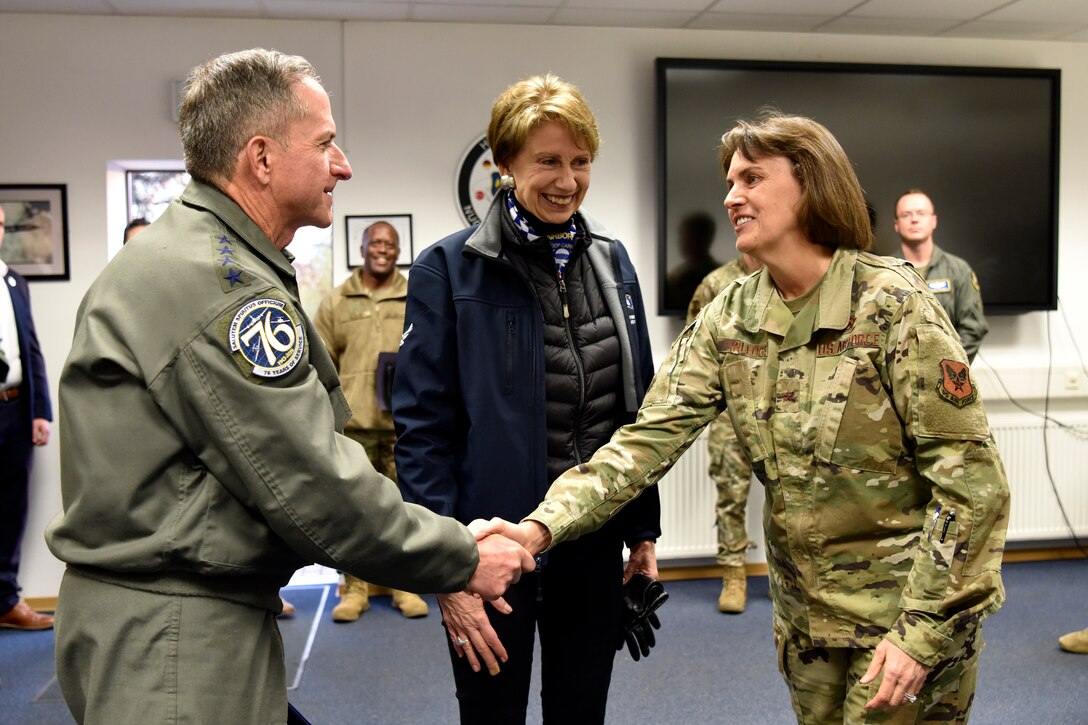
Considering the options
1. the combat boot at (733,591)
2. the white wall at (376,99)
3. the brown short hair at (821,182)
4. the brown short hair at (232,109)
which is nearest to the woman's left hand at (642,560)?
the brown short hair at (821,182)

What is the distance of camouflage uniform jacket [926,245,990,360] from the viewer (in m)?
4.62

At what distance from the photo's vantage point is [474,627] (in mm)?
1720

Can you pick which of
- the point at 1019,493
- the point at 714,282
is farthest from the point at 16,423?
the point at 1019,493

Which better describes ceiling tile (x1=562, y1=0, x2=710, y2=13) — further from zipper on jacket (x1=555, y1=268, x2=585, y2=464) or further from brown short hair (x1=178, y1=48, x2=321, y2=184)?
brown short hair (x1=178, y1=48, x2=321, y2=184)

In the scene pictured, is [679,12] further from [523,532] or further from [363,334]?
[523,532]

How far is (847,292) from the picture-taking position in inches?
63.6

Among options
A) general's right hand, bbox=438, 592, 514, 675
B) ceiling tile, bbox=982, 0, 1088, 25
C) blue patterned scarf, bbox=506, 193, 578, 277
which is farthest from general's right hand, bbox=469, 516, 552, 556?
ceiling tile, bbox=982, 0, 1088, 25

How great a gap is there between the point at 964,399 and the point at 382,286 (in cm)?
334

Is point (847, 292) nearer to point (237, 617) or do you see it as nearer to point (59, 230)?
point (237, 617)

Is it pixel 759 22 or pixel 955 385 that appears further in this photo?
pixel 759 22

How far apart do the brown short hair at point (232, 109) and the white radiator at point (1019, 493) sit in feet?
12.3

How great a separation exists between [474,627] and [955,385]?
874mm

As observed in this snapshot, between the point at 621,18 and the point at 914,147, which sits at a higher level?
the point at 621,18

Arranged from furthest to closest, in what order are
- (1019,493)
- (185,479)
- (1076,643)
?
(1019,493)
(1076,643)
(185,479)
